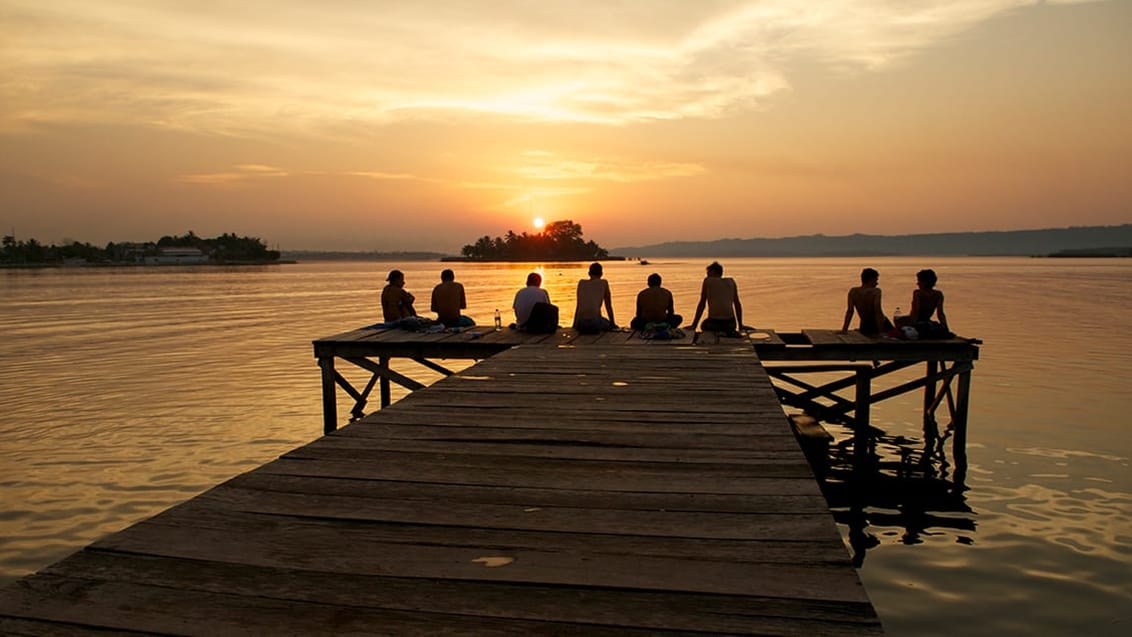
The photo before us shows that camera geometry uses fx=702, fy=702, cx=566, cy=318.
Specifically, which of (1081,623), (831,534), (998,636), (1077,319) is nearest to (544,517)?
(831,534)

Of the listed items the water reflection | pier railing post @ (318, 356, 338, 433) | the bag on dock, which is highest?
the bag on dock

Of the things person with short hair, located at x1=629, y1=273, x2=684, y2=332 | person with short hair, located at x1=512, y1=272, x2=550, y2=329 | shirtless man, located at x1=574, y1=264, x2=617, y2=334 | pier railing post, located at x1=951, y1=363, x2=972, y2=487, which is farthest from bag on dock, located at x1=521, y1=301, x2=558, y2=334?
pier railing post, located at x1=951, y1=363, x2=972, y2=487

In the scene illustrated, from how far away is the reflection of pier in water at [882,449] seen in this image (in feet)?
34.3

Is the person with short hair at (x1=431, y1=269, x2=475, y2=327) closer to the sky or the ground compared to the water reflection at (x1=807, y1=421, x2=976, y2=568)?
closer to the sky

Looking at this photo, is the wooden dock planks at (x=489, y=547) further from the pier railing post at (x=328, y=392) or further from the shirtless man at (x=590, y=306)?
the pier railing post at (x=328, y=392)

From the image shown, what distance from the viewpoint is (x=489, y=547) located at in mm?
3879

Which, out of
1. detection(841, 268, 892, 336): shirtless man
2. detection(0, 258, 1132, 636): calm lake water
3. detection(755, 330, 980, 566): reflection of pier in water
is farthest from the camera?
detection(841, 268, 892, 336): shirtless man

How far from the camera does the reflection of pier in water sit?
10.5 metres

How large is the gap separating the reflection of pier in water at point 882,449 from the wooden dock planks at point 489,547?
516 centimetres

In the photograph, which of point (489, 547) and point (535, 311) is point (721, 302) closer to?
point (535, 311)

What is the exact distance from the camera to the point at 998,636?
681 centimetres

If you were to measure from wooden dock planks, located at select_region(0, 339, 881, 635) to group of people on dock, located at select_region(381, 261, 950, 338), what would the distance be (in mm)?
7855

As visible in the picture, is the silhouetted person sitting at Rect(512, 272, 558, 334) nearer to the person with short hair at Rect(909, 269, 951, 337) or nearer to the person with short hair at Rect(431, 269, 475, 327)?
the person with short hair at Rect(431, 269, 475, 327)

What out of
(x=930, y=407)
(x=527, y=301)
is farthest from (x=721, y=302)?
(x=930, y=407)
